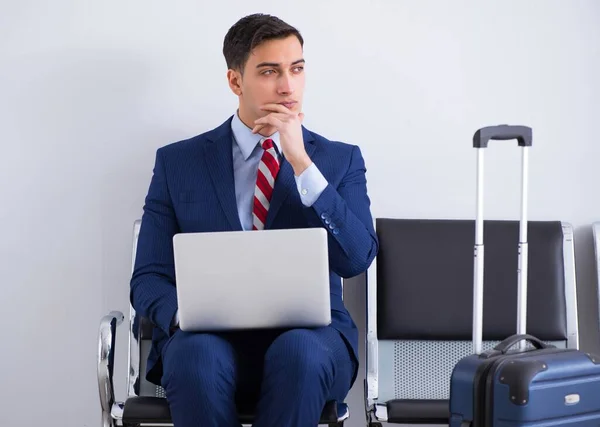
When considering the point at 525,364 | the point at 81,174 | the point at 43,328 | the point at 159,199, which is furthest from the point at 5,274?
the point at 525,364

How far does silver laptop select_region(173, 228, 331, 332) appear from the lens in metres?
2.09

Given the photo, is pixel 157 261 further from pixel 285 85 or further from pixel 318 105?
pixel 318 105

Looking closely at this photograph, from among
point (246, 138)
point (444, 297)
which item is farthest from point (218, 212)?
point (444, 297)

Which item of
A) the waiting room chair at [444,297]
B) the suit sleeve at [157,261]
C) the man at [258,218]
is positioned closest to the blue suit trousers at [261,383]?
the man at [258,218]

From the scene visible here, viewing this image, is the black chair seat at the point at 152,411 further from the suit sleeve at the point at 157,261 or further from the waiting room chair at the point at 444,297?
the waiting room chair at the point at 444,297

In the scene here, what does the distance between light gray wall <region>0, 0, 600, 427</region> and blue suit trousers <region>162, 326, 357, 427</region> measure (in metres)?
0.79

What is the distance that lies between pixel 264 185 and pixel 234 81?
0.34m

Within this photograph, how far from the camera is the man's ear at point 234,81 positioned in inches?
105

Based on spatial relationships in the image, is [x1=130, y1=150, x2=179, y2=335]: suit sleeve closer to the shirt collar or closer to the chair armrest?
the chair armrest

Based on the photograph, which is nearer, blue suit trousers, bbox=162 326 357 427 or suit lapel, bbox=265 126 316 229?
blue suit trousers, bbox=162 326 357 427

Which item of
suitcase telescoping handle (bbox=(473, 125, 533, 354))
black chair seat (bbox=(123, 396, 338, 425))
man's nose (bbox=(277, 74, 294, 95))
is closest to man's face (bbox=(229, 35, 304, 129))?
man's nose (bbox=(277, 74, 294, 95))

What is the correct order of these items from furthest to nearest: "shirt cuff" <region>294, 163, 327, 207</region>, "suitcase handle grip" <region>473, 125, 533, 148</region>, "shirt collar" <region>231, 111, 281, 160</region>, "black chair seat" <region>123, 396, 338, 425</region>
Answer: "shirt collar" <region>231, 111, 281, 160</region>, "shirt cuff" <region>294, 163, 327, 207</region>, "black chair seat" <region>123, 396, 338, 425</region>, "suitcase handle grip" <region>473, 125, 533, 148</region>

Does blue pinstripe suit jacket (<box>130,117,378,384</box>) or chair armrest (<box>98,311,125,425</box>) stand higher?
blue pinstripe suit jacket (<box>130,117,378,384</box>)

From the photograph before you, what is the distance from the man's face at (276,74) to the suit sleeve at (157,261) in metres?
0.35
